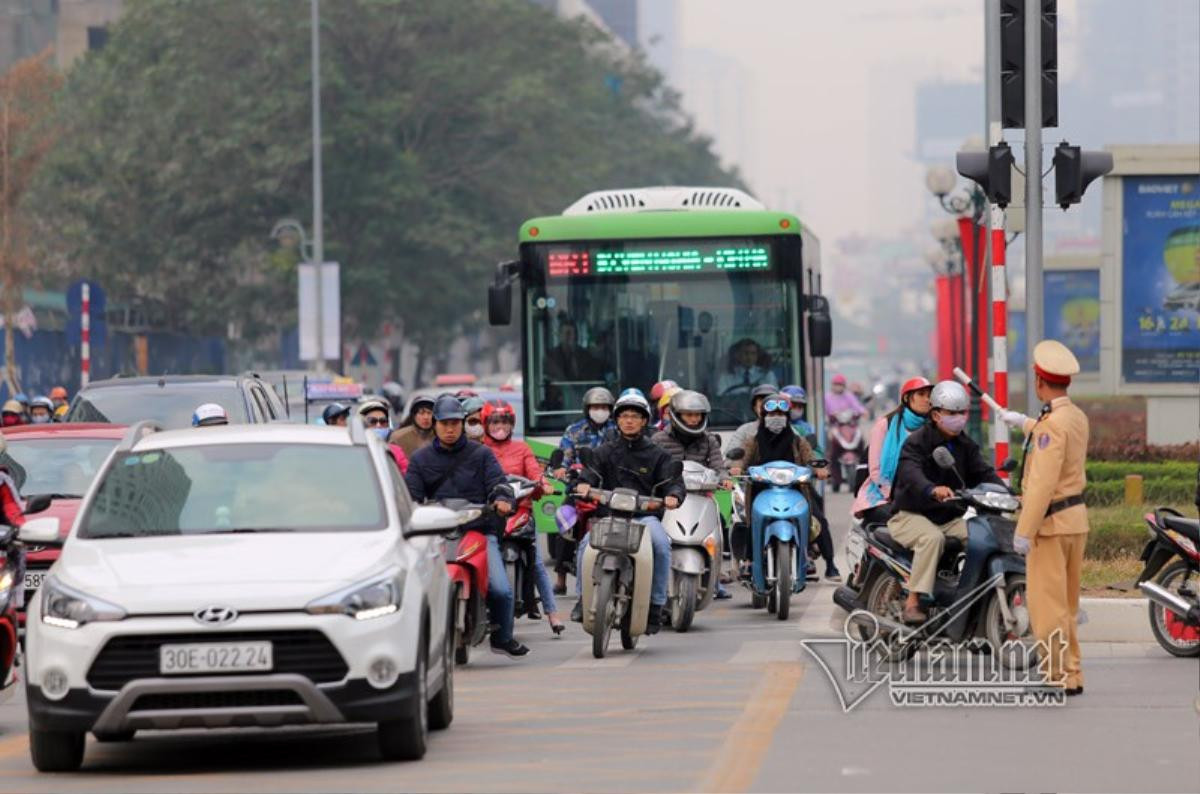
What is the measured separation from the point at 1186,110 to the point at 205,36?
28.4 m

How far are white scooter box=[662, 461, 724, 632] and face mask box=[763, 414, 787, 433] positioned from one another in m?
1.68

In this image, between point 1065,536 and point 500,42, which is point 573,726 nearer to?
point 1065,536

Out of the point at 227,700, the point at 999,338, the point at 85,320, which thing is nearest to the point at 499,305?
the point at 999,338

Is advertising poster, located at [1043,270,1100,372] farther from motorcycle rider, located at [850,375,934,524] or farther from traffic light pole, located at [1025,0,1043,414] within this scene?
motorcycle rider, located at [850,375,934,524]

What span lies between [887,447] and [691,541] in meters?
1.94

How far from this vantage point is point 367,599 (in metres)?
10.9

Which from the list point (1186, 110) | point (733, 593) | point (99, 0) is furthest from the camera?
point (99, 0)

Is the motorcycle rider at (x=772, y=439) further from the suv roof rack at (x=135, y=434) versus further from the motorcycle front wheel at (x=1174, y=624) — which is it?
the suv roof rack at (x=135, y=434)

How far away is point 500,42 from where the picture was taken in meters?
66.7

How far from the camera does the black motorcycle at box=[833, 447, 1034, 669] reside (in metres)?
14.3

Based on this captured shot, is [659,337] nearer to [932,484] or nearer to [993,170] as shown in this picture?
[993,170]

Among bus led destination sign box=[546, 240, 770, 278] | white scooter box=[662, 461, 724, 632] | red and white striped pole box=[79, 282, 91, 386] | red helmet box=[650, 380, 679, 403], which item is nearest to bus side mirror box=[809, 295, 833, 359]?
bus led destination sign box=[546, 240, 770, 278]

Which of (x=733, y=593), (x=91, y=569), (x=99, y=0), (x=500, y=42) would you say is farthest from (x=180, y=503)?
(x=99, y=0)

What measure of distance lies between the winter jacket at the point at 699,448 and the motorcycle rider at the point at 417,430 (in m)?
1.90
